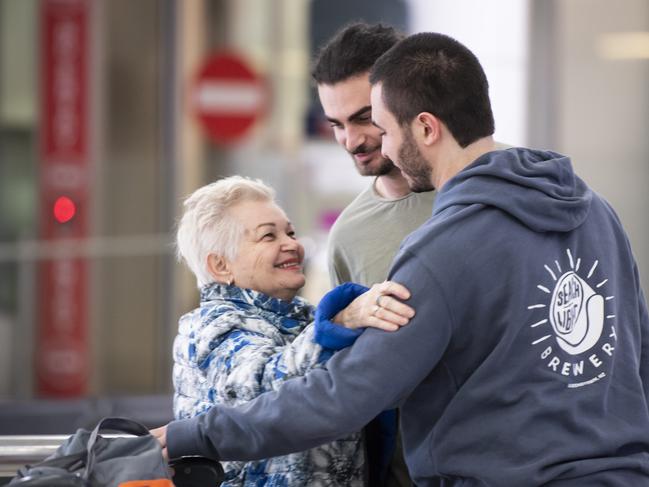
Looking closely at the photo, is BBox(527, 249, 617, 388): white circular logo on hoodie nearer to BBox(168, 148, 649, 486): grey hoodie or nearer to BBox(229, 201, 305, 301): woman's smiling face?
BBox(168, 148, 649, 486): grey hoodie

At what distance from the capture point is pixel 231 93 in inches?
350

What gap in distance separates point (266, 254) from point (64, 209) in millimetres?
6414

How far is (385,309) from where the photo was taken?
2.26m

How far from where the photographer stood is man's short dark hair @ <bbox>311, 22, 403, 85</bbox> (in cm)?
321

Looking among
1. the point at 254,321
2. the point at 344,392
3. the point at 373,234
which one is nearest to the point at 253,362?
the point at 254,321

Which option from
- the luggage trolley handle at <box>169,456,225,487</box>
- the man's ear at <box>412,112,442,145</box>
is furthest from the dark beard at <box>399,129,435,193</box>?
the luggage trolley handle at <box>169,456,225,487</box>

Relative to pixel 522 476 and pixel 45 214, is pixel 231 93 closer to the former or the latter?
pixel 45 214

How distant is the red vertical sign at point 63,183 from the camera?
8.88 meters

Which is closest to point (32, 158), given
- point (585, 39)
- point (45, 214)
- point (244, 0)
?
point (45, 214)

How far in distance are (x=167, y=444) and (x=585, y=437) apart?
0.85 meters

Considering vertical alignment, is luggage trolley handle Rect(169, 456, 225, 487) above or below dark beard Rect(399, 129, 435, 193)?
below

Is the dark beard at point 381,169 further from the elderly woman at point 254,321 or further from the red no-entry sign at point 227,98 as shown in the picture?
the red no-entry sign at point 227,98

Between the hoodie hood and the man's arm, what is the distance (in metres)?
0.18

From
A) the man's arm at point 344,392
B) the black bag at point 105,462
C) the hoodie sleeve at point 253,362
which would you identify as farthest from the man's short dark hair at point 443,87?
the black bag at point 105,462
